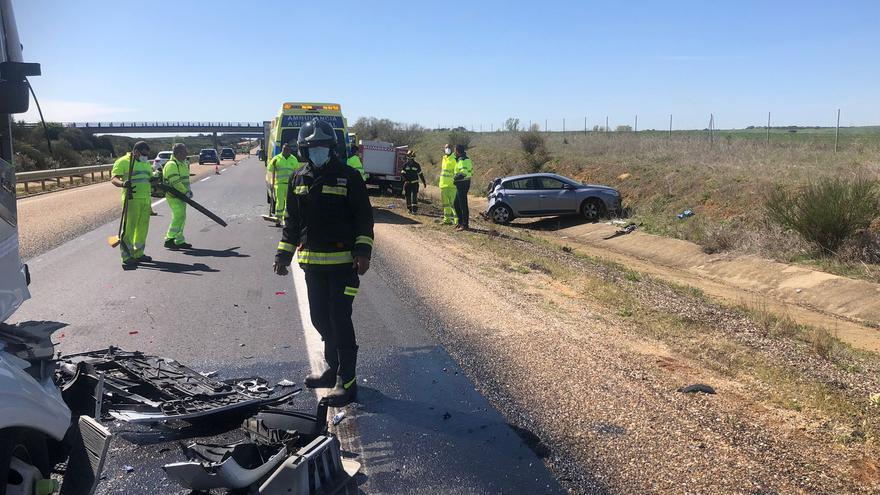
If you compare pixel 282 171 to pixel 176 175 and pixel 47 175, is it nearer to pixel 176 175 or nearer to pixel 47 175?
pixel 176 175

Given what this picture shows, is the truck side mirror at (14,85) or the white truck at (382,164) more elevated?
the truck side mirror at (14,85)

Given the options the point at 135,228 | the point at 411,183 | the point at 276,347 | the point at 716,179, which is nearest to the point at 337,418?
the point at 276,347

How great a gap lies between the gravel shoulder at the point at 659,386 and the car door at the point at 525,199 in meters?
11.3

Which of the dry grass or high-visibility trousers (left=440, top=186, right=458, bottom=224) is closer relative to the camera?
the dry grass

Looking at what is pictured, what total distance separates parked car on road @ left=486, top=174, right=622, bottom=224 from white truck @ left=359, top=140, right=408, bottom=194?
4.83 metres

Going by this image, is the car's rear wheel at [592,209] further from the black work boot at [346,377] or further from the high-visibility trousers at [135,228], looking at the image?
the black work boot at [346,377]

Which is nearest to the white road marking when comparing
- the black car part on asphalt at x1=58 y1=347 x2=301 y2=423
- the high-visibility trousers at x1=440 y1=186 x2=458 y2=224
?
the black car part on asphalt at x1=58 y1=347 x2=301 y2=423

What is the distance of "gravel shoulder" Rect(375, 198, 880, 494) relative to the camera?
404cm

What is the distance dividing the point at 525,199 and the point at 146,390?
17.2 m

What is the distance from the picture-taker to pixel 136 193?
11320 mm

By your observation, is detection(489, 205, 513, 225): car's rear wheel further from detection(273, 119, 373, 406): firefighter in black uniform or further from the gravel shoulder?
detection(273, 119, 373, 406): firefighter in black uniform

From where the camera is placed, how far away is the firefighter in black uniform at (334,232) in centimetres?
512

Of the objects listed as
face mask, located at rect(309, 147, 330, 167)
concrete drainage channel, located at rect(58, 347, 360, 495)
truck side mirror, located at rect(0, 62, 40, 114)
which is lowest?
concrete drainage channel, located at rect(58, 347, 360, 495)

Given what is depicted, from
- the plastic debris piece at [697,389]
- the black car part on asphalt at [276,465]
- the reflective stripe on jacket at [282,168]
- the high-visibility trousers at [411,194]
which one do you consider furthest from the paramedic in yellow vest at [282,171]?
the black car part on asphalt at [276,465]
